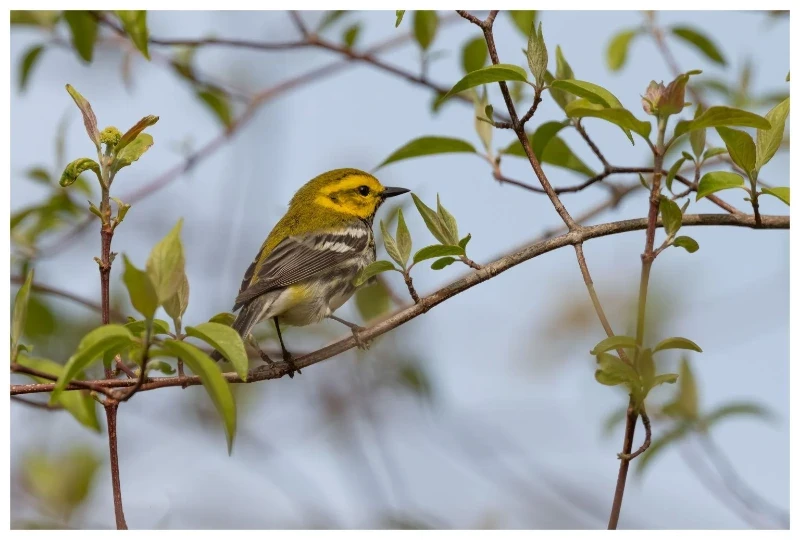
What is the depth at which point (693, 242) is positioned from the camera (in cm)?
233

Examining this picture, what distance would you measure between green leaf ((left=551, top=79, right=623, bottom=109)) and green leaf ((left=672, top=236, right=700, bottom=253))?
42 cm

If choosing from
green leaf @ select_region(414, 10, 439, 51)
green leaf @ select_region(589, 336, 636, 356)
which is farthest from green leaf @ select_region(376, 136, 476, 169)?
green leaf @ select_region(589, 336, 636, 356)

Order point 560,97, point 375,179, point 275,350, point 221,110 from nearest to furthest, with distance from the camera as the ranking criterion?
point 560,97
point 275,350
point 221,110
point 375,179

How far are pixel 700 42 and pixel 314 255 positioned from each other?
228 cm

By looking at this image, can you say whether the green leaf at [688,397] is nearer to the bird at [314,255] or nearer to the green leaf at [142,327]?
the bird at [314,255]

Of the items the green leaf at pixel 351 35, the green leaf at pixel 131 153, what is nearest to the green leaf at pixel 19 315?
the green leaf at pixel 131 153

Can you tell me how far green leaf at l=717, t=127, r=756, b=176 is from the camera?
2395 mm

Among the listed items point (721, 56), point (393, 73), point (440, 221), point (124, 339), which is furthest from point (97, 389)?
point (721, 56)

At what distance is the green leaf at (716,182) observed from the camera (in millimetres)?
A: 2387

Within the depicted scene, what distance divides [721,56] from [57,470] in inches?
150

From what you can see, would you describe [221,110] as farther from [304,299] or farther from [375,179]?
[304,299]

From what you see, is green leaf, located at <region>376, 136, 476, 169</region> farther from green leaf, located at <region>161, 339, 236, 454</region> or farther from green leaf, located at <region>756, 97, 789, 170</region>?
green leaf, located at <region>161, 339, 236, 454</region>

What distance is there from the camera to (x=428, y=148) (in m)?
3.19

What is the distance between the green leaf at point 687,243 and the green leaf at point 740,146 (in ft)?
0.98
